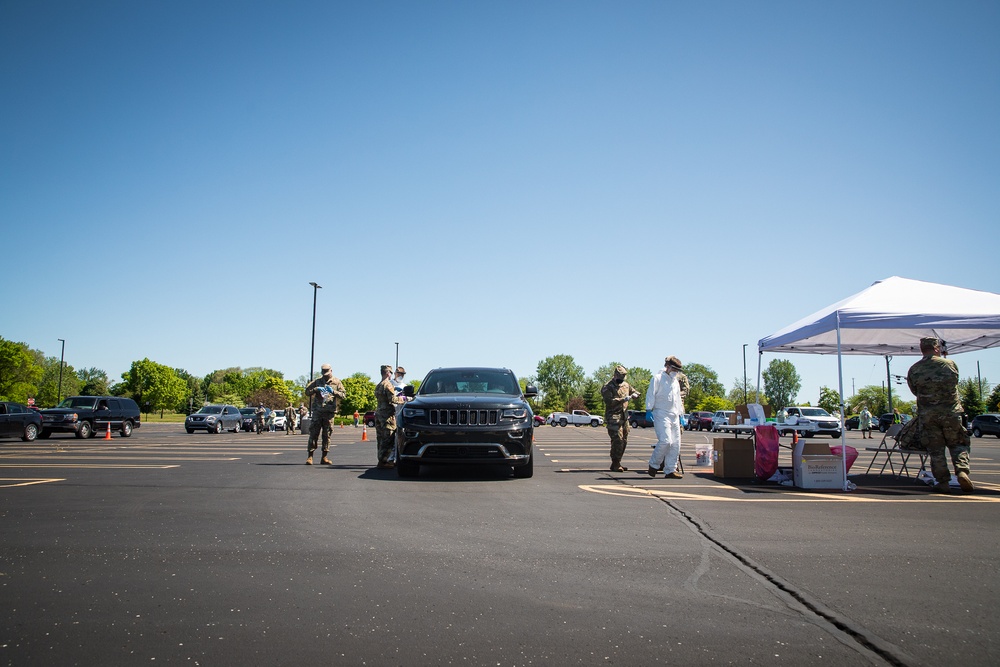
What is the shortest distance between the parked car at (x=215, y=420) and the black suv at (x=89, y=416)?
4834mm

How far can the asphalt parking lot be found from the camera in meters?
3.25

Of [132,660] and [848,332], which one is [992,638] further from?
[848,332]

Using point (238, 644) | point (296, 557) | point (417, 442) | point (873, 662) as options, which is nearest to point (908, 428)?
point (417, 442)

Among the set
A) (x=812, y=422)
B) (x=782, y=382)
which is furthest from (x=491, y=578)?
(x=782, y=382)

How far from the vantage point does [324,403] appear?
499 inches

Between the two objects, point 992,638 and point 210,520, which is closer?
point 992,638

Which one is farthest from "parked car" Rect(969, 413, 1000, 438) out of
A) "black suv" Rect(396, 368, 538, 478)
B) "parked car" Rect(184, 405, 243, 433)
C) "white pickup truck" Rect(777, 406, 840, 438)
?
"parked car" Rect(184, 405, 243, 433)

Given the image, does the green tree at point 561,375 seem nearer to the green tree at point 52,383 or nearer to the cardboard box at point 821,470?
the green tree at point 52,383

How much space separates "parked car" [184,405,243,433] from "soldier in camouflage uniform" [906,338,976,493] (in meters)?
33.9

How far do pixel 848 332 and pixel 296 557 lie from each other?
12.0 meters

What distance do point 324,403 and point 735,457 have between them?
733 cm

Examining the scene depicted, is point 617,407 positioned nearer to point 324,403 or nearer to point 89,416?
point 324,403

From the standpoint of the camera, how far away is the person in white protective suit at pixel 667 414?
10859mm

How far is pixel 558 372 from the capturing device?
14425cm
